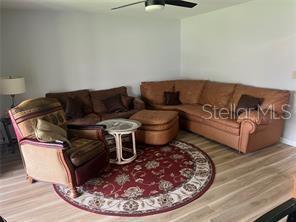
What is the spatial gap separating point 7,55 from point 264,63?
438 cm

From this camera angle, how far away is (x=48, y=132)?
2.69 meters

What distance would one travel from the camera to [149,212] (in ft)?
7.63

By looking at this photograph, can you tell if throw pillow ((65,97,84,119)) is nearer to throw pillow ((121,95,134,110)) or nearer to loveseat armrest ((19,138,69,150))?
throw pillow ((121,95,134,110))

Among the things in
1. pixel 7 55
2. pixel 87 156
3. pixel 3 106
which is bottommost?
pixel 87 156

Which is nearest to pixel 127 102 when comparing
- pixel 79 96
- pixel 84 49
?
pixel 79 96

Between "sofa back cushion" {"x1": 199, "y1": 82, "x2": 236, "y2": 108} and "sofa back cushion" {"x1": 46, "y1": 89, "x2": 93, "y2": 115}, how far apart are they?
2.28m

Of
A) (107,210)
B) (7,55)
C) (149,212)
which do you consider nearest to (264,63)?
Result: (149,212)

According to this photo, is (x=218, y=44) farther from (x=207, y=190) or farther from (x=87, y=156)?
(x=87, y=156)

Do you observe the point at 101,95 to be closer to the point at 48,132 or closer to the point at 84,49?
the point at 84,49

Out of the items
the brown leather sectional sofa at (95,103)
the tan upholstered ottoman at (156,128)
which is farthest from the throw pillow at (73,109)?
the tan upholstered ottoman at (156,128)

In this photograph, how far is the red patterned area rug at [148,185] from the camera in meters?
2.43

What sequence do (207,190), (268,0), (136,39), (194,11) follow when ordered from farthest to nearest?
1. (136,39)
2. (194,11)
3. (268,0)
4. (207,190)

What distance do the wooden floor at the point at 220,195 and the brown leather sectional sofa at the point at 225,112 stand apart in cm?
29

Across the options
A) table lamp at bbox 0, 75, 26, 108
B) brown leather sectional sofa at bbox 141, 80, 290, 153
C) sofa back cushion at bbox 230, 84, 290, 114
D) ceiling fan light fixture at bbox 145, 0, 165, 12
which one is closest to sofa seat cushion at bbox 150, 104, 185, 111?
brown leather sectional sofa at bbox 141, 80, 290, 153
